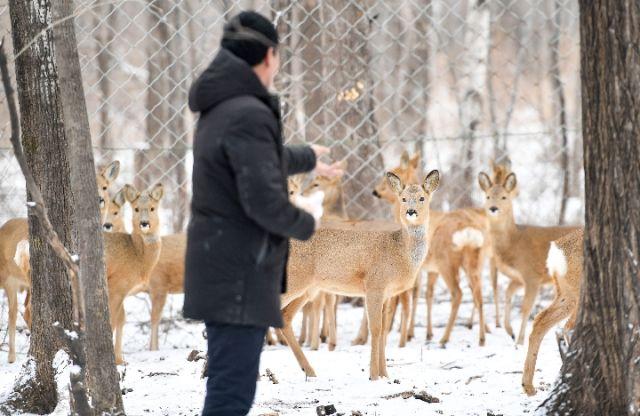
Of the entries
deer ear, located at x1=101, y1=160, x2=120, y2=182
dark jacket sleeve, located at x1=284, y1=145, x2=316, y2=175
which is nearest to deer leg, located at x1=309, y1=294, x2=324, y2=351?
deer ear, located at x1=101, y1=160, x2=120, y2=182

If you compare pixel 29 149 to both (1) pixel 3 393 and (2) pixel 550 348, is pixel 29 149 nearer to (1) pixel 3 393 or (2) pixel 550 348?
(1) pixel 3 393

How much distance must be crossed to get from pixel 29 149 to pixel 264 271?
197 cm

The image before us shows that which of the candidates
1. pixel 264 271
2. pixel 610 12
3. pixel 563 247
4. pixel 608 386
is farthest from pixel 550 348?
pixel 264 271

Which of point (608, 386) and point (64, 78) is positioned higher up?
point (64, 78)

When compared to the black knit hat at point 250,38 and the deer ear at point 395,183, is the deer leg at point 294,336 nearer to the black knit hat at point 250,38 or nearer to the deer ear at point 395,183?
the deer ear at point 395,183

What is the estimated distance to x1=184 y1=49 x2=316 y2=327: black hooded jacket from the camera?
142 inches

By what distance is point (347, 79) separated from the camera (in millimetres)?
9633

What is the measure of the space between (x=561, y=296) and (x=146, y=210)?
339 cm

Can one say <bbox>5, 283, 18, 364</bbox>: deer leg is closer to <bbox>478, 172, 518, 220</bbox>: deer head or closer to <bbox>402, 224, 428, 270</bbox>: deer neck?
<bbox>402, 224, 428, 270</bbox>: deer neck

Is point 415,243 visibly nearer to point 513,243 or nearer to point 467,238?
point 467,238

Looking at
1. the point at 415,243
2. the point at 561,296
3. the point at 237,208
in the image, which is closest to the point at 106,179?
the point at 415,243

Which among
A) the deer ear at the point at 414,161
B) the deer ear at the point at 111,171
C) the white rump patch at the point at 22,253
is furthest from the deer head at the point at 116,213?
the deer ear at the point at 414,161

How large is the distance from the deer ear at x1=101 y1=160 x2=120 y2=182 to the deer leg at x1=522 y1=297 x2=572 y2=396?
4.34m

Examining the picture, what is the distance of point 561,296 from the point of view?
248 inches
